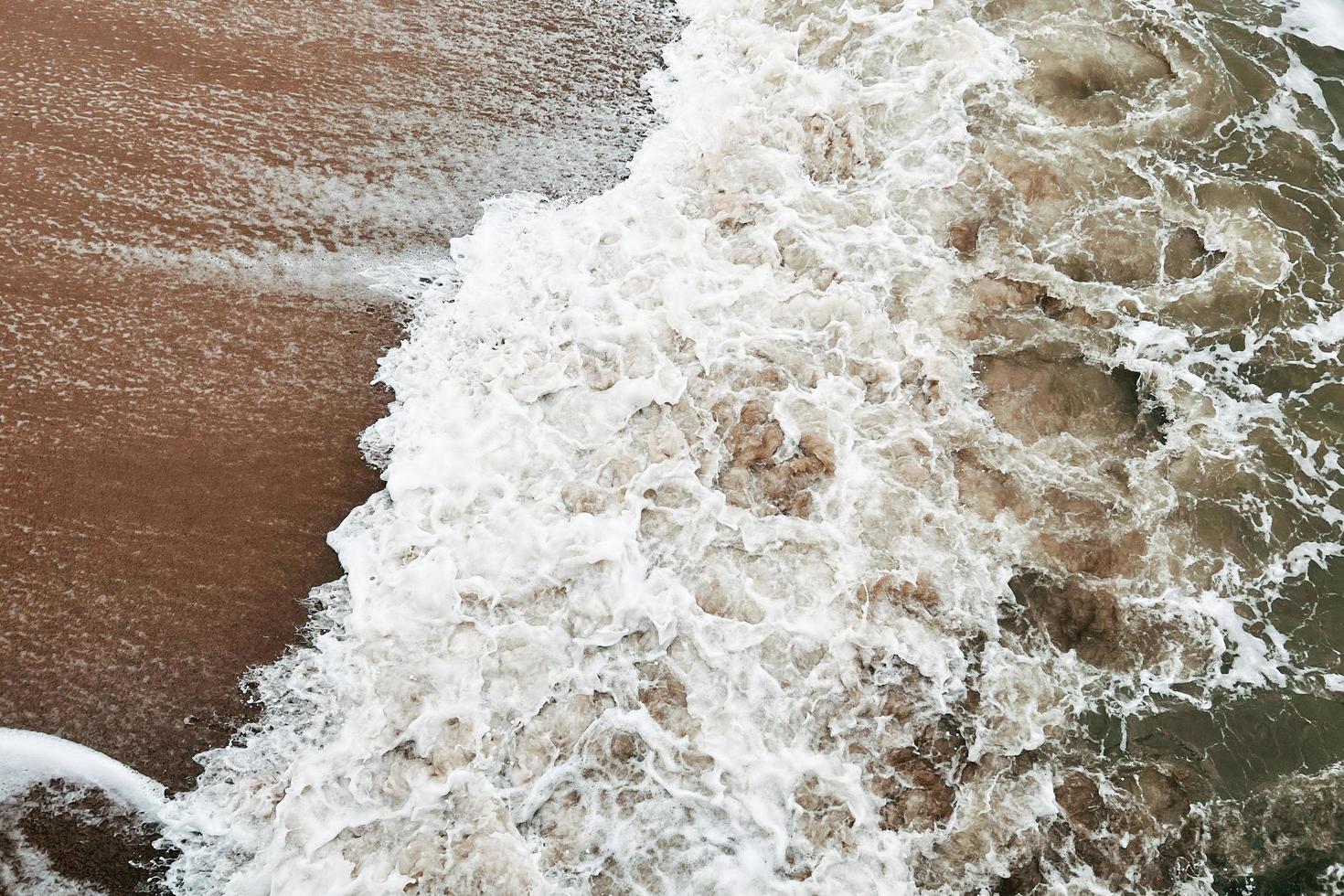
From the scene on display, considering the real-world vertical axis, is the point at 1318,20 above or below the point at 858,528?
above

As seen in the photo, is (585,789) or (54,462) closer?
(585,789)

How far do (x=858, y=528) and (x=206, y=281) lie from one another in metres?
6.66

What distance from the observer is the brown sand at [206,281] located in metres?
6.06

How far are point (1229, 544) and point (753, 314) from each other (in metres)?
4.58

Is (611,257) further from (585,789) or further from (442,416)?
(585,789)

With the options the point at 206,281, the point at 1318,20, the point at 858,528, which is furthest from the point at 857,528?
the point at 1318,20

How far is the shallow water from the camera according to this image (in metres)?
5.38

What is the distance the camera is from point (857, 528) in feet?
21.4

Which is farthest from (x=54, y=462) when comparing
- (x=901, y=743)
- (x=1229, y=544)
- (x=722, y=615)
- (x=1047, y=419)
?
(x=1229, y=544)

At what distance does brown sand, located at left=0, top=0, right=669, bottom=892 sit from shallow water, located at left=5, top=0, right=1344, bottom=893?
1.63ft

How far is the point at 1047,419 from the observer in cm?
712

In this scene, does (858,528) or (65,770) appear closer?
(65,770)

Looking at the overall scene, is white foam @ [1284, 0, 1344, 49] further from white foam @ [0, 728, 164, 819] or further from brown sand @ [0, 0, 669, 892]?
white foam @ [0, 728, 164, 819]

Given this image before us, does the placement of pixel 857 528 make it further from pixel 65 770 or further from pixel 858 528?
pixel 65 770
